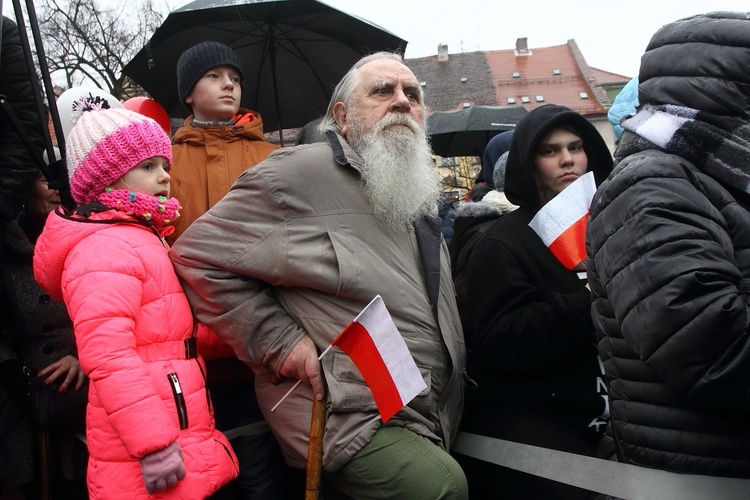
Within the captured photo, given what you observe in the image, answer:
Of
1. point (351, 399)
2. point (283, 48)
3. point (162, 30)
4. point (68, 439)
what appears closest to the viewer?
point (351, 399)

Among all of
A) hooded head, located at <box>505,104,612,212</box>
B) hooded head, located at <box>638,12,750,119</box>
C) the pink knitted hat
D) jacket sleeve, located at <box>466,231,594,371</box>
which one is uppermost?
hooded head, located at <box>638,12,750,119</box>

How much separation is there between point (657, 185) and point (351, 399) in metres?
1.15

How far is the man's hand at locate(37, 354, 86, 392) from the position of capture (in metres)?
2.67

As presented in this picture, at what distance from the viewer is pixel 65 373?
8.91 ft

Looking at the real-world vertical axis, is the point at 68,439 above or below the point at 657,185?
below

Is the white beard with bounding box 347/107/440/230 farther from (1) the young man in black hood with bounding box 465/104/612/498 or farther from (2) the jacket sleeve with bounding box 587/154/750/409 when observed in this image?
(2) the jacket sleeve with bounding box 587/154/750/409

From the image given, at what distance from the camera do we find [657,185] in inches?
73.4

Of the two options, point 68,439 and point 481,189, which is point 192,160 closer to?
point 68,439

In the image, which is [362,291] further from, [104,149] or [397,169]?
[104,149]

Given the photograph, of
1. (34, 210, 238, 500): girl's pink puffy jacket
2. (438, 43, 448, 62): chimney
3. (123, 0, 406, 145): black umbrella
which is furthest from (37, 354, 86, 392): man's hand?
(438, 43, 448, 62): chimney

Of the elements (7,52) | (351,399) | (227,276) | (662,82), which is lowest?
(351,399)

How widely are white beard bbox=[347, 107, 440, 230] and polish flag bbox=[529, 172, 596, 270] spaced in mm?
480

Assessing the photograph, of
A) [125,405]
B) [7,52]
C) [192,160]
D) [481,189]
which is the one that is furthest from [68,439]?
[481,189]

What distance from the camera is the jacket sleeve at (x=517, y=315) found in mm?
2678
